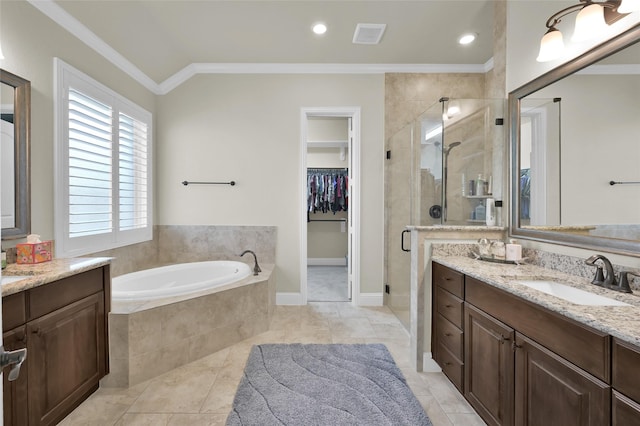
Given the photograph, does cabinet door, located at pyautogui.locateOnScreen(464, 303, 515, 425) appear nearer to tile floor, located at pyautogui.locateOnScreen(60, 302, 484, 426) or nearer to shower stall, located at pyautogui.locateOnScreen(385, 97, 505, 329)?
tile floor, located at pyautogui.locateOnScreen(60, 302, 484, 426)

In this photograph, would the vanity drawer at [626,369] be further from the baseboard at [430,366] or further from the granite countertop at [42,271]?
the granite countertop at [42,271]

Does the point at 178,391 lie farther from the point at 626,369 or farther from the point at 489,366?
the point at 626,369

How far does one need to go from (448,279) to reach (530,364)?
0.74 metres

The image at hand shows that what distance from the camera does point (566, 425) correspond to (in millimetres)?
1181

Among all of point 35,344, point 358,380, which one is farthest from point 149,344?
point 358,380

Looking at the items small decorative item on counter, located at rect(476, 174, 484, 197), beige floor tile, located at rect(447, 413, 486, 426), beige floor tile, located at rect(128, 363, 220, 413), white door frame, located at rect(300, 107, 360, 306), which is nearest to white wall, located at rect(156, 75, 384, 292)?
white door frame, located at rect(300, 107, 360, 306)

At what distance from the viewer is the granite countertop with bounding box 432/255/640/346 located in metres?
1.04

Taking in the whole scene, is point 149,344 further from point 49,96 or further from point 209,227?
point 49,96

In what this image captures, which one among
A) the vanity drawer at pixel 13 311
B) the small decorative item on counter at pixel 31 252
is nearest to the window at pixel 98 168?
the small decorative item on counter at pixel 31 252

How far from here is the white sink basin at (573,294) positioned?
1379 mm

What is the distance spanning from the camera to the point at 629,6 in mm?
1389

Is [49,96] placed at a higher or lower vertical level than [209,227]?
higher

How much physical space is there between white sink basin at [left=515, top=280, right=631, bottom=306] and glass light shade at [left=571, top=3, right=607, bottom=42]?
128 centimetres

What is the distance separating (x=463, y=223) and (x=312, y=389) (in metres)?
1.71
